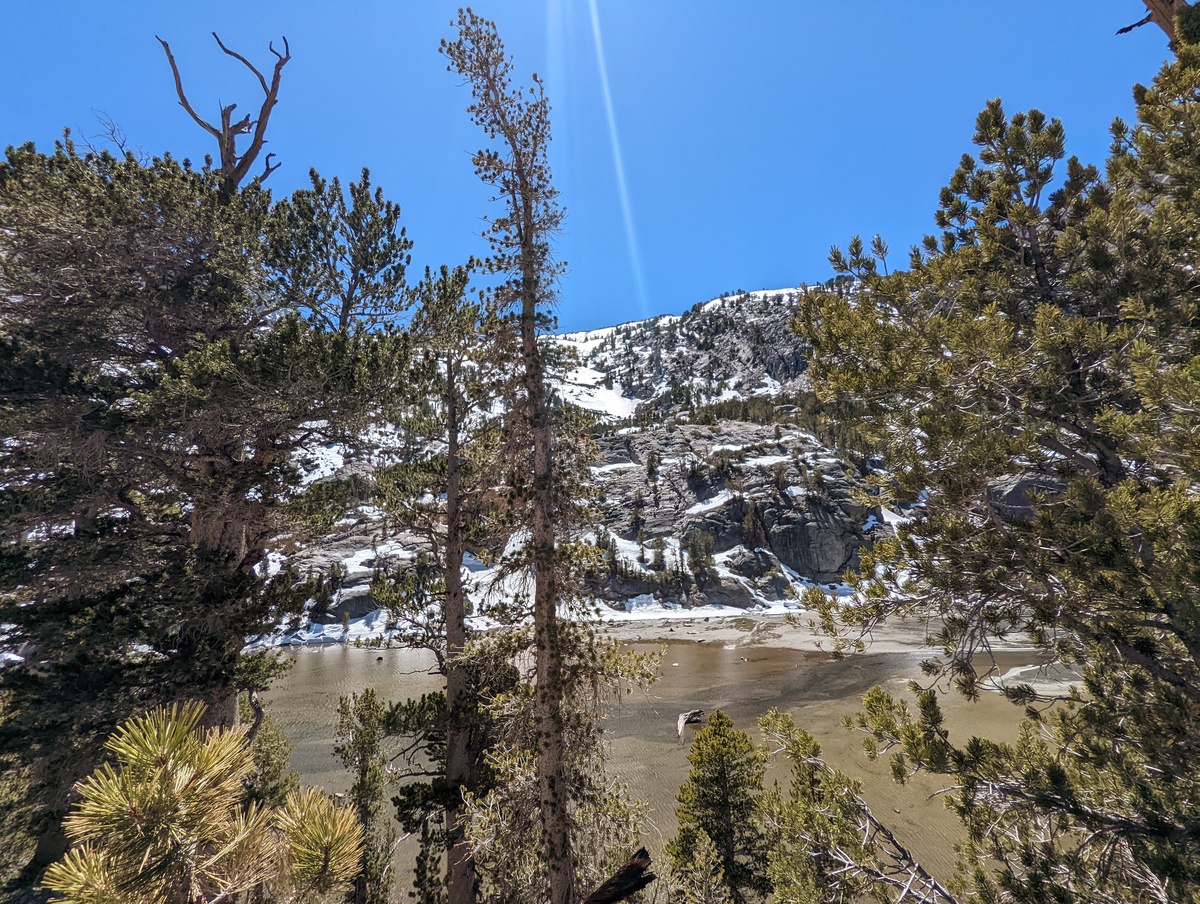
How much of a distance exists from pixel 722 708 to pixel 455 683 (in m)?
21.7

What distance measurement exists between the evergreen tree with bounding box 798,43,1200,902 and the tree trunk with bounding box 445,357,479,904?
19.0 ft

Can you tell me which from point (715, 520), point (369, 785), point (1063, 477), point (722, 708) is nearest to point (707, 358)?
point (715, 520)

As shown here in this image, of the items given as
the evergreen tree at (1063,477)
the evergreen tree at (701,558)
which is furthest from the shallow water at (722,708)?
the evergreen tree at (701,558)

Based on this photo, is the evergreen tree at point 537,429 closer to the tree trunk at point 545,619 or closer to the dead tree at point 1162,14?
the tree trunk at point 545,619

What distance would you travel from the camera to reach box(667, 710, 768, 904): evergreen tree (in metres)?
Answer: 9.83

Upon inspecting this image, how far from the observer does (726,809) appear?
1019 centimetres

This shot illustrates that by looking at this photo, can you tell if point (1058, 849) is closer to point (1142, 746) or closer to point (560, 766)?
point (1142, 746)

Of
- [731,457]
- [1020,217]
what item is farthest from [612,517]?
[1020,217]

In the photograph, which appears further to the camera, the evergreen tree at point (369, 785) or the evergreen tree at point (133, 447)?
the evergreen tree at point (369, 785)

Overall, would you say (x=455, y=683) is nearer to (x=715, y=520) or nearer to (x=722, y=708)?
(x=722, y=708)

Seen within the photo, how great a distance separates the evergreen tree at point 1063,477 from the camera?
8.95 feet

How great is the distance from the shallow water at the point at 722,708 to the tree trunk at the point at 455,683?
70 centimetres

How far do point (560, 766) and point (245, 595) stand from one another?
5.50m

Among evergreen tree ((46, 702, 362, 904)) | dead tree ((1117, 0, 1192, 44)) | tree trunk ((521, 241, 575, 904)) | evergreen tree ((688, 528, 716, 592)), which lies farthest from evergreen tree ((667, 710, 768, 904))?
evergreen tree ((688, 528, 716, 592))
